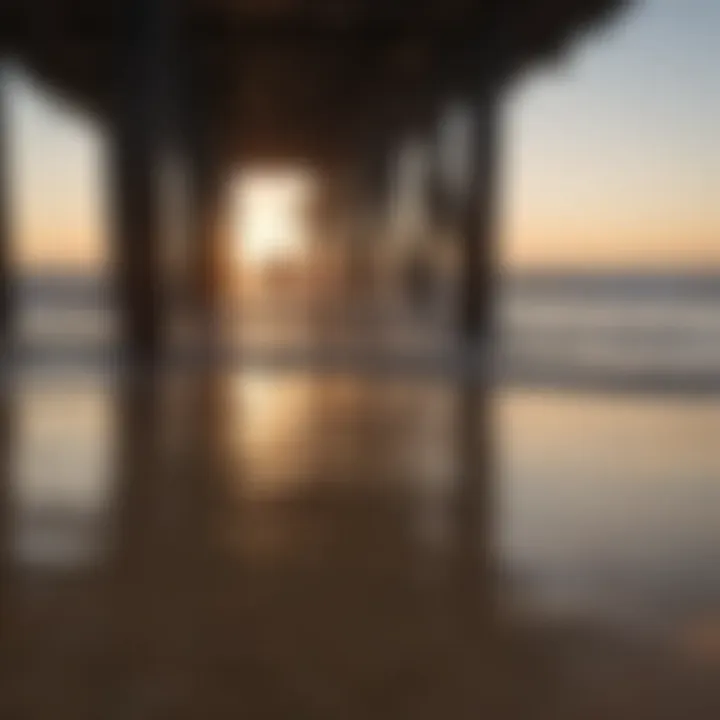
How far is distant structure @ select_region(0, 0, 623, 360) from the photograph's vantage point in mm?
5438

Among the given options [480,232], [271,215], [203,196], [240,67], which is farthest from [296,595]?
[203,196]

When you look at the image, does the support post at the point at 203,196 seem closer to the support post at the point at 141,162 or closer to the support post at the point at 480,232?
the support post at the point at 141,162

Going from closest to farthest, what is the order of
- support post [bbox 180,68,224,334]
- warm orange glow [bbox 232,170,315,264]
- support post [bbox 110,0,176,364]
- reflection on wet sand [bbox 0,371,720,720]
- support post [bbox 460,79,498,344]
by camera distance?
reflection on wet sand [bbox 0,371,720,720], support post [bbox 110,0,176,364], support post [bbox 460,79,498,344], support post [bbox 180,68,224,334], warm orange glow [bbox 232,170,315,264]

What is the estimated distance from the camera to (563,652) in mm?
1437

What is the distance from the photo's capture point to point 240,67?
723cm

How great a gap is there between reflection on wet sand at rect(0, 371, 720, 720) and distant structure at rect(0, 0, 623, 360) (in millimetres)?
2660

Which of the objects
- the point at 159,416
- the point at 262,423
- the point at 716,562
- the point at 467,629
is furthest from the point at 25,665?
the point at 159,416

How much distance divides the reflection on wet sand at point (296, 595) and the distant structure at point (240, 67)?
266 centimetres

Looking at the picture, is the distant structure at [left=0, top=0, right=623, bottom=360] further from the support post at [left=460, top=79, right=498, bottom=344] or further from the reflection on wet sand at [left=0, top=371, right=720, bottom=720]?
the reflection on wet sand at [left=0, top=371, right=720, bottom=720]

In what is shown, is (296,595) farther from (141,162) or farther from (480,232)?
(480,232)

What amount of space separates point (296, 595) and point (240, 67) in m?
6.15

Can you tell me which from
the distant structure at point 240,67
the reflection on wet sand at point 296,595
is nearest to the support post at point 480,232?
the distant structure at point 240,67

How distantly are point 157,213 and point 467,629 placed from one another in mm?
4404

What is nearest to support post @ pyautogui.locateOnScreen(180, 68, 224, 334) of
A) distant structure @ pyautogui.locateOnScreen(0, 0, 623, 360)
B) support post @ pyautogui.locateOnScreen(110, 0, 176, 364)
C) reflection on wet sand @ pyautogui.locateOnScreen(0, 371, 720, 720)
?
distant structure @ pyautogui.locateOnScreen(0, 0, 623, 360)
